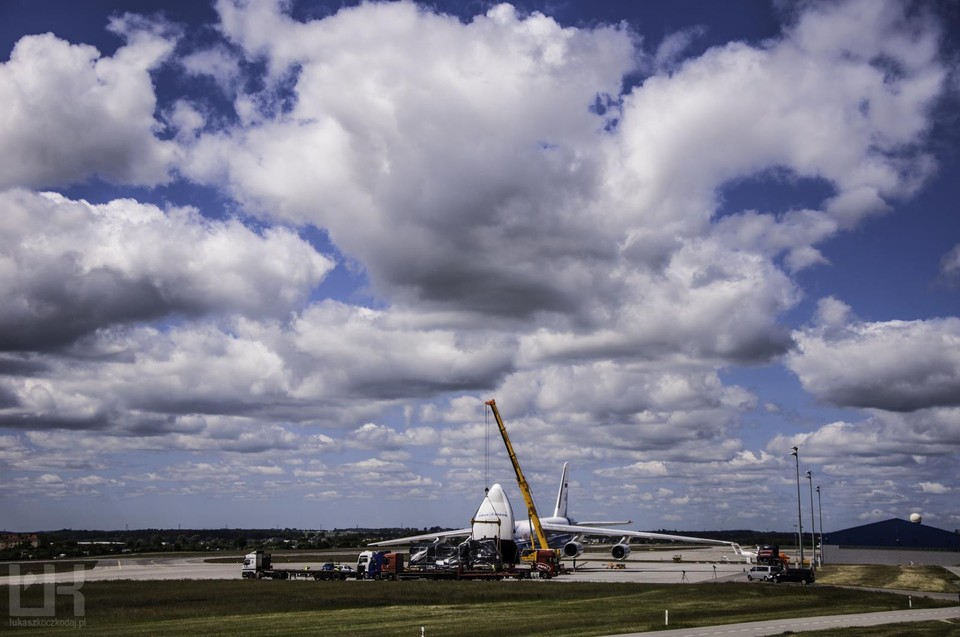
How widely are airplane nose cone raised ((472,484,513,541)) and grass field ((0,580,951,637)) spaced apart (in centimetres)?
2215

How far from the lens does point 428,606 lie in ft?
160

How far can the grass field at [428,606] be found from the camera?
38.5m

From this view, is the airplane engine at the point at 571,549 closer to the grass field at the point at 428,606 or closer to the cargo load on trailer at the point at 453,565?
the cargo load on trailer at the point at 453,565

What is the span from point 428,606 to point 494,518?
4287cm

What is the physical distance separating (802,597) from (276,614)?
31.4m

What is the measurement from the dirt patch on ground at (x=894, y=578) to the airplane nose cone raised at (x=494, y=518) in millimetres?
30011

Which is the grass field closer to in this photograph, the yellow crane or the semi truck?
the semi truck

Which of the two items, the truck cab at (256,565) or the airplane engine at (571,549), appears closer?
the truck cab at (256,565)

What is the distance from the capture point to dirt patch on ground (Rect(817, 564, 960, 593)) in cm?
6819

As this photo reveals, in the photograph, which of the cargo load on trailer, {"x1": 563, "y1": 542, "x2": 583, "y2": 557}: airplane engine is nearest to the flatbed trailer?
the cargo load on trailer

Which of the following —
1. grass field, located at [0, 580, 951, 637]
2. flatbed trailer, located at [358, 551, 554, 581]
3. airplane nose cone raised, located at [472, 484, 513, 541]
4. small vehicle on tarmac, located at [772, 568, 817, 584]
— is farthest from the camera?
airplane nose cone raised, located at [472, 484, 513, 541]

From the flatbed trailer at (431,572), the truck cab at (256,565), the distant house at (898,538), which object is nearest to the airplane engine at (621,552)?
the flatbed trailer at (431,572)

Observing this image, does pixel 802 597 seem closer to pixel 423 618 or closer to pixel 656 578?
pixel 656 578

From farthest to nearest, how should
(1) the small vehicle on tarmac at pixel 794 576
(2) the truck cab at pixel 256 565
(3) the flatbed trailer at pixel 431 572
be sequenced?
(2) the truck cab at pixel 256 565 < (3) the flatbed trailer at pixel 431 572 < (1) the small vehicle on tarmac at pixel 794 576
